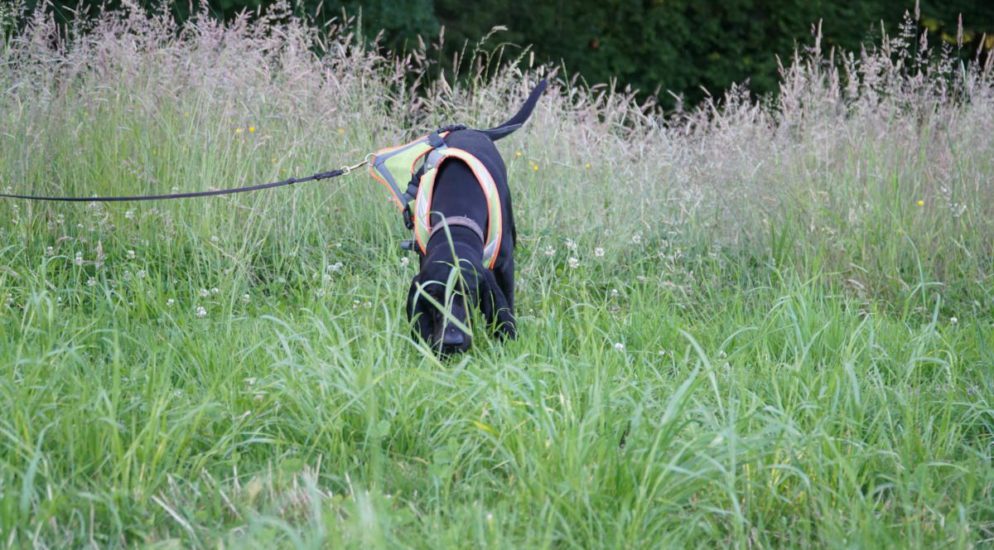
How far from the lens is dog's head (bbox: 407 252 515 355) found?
113 inches

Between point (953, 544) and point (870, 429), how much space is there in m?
0.48

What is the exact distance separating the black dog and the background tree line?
661 cm

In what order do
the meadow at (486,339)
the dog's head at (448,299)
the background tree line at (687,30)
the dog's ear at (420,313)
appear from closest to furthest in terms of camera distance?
the meadow at (486,339) < the dog's head at (448,299) < the dog's ear at (420,313) < the background tree line at (687,30)

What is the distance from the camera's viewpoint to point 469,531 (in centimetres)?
205

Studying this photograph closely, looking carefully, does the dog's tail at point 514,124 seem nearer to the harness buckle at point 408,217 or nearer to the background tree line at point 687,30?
the harness buckle at point 408,217

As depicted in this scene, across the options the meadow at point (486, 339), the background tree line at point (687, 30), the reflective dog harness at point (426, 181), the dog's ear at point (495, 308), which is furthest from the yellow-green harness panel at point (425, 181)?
the background tree line at point (687, 30)

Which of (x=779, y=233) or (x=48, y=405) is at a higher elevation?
(x=779, y=233)

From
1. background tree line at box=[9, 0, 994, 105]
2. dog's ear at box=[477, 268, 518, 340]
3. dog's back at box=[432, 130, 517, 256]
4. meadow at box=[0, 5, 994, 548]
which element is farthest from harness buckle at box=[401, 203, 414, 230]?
background tree line at box=[9, 0, 994, 105]

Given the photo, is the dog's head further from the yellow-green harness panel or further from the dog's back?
the dog's back

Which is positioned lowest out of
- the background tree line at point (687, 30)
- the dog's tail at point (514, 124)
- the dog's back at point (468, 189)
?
the dog's back at point (468, 189)

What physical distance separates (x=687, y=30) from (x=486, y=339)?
8.19 metres

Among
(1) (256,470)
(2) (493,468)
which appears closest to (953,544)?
(2) (493,468)

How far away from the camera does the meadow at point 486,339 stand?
2.15m

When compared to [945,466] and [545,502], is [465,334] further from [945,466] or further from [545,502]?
[945,466]
